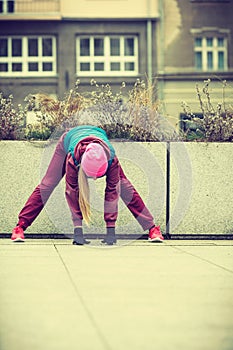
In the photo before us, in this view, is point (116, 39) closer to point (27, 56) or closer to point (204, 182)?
point (27, 56)

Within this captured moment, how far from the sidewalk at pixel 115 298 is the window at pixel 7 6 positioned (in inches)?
1126

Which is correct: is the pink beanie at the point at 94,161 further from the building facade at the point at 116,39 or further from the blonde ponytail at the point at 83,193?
the building facade at the point at 116,39

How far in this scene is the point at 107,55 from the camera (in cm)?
3553

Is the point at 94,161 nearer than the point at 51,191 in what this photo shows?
Yes

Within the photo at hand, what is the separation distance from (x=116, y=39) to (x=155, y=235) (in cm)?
2782

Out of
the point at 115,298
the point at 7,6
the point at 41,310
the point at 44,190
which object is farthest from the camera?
the point at 7,6

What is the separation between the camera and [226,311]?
4500mm

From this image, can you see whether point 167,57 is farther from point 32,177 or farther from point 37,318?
point 37,318

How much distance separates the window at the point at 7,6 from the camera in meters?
34.8

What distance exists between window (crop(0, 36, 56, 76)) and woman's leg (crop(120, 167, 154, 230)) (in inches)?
1088

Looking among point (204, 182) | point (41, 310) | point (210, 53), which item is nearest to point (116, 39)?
point (210, 53)

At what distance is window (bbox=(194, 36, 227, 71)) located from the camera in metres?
35.1

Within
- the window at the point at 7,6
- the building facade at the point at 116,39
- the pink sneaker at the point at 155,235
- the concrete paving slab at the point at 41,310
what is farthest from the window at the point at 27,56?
the concrete paving slab at the point at 41,310

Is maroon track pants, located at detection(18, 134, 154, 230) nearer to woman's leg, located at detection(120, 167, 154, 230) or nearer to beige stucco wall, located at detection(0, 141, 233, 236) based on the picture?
woman's leg, located at detection(120, 167, 154, 230)
